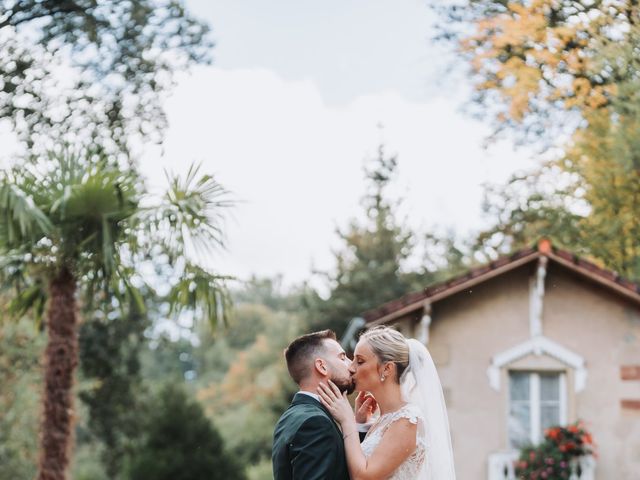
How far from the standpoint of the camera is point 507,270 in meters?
14.6

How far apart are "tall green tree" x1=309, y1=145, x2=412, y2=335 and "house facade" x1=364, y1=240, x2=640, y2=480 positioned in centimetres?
1808

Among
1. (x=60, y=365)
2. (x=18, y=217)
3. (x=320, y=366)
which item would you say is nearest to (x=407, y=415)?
(x=320, y=366)

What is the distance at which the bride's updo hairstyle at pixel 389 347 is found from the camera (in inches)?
192

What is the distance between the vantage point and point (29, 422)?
2333 cm

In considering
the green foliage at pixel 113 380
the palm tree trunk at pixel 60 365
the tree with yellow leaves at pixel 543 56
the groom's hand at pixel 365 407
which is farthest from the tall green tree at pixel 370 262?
the groom's hand at pixel 365 407

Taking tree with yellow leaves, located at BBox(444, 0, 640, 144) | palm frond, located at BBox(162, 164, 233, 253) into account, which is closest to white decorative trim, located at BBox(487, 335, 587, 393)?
tree with yellow leaves, located at BBox(444, 0, 640, 144)

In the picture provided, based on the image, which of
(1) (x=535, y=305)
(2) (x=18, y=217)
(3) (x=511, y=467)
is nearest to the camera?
(2) (x=18, y=217)

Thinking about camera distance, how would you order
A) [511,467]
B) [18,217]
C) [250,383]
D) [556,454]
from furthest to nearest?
[250,383] < [511,467] < [556,454] < [18,217]

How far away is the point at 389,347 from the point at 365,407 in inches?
21.8

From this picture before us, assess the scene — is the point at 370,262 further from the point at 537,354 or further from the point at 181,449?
the point at 537,354

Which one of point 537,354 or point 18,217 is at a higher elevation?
point 18,217

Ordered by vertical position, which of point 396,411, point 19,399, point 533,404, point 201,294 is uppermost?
point 201,294

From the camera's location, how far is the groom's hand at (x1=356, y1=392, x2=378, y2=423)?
528cm

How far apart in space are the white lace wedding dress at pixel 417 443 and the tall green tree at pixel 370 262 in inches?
1105
